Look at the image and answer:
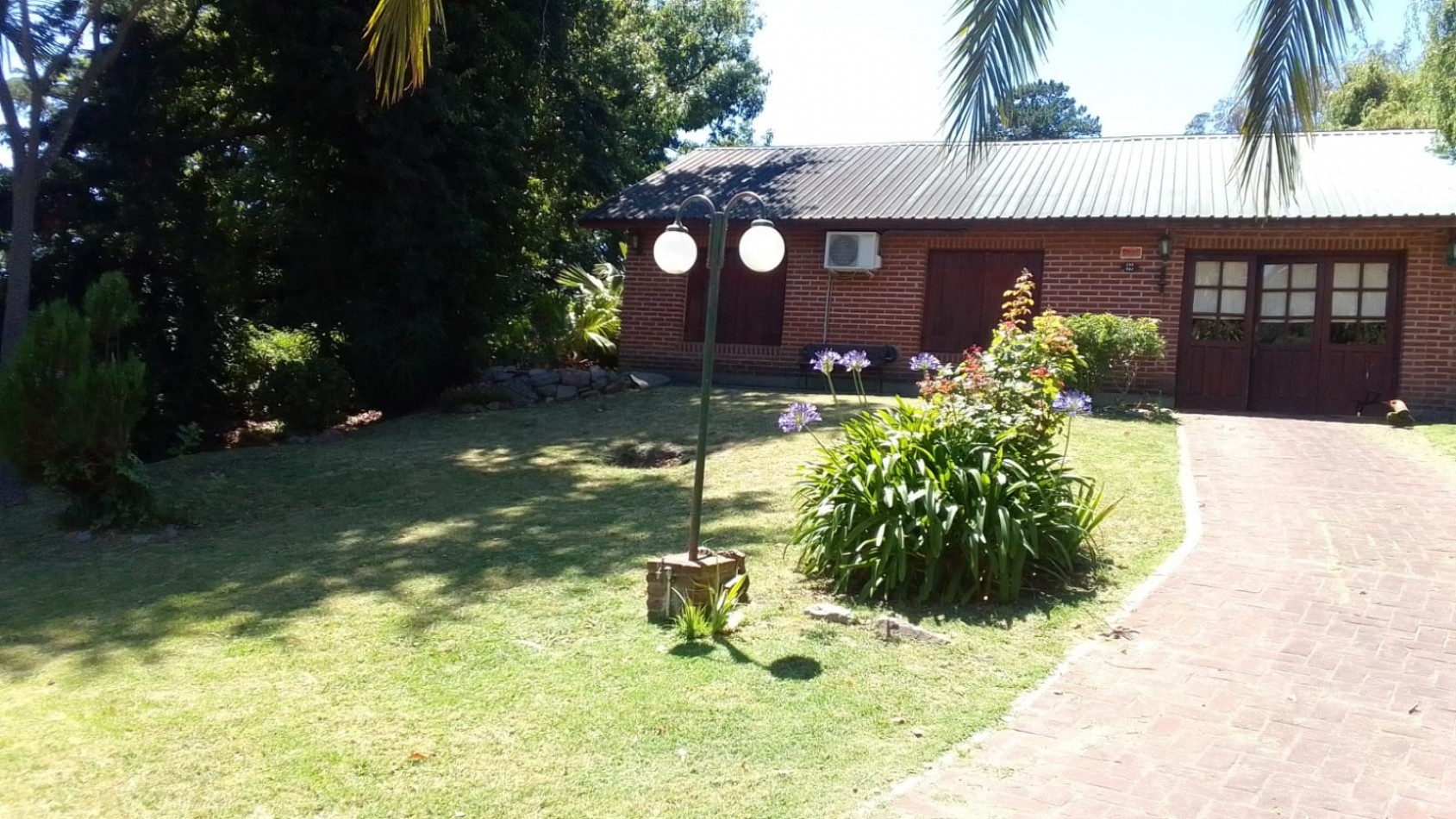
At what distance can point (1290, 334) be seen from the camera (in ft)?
44.1

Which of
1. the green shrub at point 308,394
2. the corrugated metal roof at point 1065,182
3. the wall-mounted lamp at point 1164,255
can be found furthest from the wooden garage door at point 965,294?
the green shrub at point 308,394

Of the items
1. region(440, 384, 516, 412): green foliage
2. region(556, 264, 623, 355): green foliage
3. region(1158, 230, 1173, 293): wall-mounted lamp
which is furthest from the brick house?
region(440, 384, 516, 412): green foliage

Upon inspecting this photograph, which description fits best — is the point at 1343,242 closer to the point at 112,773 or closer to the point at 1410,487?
the point at 1410,487

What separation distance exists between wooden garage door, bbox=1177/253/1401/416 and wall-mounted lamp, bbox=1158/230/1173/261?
44 cm

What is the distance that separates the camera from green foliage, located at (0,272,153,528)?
332 inches

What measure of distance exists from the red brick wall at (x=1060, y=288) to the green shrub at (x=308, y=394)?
4.29 meters

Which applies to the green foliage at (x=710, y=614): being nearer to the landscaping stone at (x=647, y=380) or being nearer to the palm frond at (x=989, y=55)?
the palm frond at (x=989, y=55)

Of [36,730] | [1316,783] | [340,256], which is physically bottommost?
[36,730]

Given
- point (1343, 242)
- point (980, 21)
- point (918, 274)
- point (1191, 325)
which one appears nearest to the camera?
point (980, 21)

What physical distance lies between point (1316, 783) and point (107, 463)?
8.51m

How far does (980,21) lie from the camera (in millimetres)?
4395

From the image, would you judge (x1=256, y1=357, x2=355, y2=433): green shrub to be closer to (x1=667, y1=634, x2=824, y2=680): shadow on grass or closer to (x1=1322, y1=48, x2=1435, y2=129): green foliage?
(x1=667, y1=634, x2=824, y2=680): shadow on grass

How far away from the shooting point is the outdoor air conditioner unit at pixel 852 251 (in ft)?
49.0

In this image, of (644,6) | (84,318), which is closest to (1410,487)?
(84,318)
